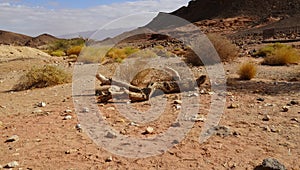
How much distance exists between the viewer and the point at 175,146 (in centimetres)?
444

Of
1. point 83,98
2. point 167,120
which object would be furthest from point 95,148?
point 83,98

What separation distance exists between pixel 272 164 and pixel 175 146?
1.20 m

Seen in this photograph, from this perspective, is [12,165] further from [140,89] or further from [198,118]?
[140,89]

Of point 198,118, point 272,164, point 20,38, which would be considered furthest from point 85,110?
point 20,38

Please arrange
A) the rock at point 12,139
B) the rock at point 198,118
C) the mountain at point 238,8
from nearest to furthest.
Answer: the rock at point 12,139, the rock at point 198,118, the mountain at point 238,8

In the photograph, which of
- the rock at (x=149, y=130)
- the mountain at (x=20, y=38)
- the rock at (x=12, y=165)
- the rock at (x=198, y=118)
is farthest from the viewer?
the mountain at (x=20, y=38)

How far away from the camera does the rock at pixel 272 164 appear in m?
3.65

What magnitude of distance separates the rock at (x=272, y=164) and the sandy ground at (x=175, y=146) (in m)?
0.15

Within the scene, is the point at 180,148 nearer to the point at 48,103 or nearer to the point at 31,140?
the point at 31,140

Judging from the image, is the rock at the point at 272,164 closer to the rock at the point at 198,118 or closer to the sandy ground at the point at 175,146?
the sandy ground at the point at 175,146

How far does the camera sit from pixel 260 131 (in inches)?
195

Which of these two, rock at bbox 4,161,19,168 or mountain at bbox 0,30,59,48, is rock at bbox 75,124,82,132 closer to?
rock at bbox 4,161,19,168

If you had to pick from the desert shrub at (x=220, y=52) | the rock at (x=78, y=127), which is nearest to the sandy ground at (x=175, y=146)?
the rock at (x=78, y=127)

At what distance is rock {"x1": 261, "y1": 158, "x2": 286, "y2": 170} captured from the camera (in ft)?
12.0
